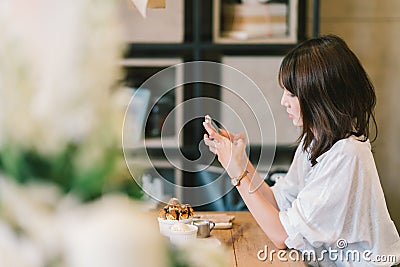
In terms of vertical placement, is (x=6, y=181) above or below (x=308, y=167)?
above

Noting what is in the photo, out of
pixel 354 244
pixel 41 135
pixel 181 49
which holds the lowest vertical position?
pixel 354 244

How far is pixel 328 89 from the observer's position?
1.87m

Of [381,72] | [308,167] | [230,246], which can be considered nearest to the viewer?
[230,246]

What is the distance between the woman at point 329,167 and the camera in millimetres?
1833

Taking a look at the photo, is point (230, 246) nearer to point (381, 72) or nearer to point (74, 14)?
point (74, 14)

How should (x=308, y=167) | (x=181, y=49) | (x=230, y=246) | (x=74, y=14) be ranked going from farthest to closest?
(x=181, y=49) < (x=308, y=167) < (x=230, y=246) < (x=74, y=14)

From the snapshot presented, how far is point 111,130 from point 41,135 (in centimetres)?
3

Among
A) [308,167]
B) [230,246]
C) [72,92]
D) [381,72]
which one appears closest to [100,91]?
[72,92]

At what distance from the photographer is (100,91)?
0.89ft

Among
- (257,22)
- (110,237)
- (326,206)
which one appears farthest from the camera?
(257,22)

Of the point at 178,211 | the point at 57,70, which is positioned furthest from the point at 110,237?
the point at 178,211

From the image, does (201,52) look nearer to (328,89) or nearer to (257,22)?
(257,22)

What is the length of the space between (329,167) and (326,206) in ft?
0.33

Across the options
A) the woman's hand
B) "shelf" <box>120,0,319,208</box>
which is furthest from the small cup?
"shelf" <box>120,0,319,208</box>
